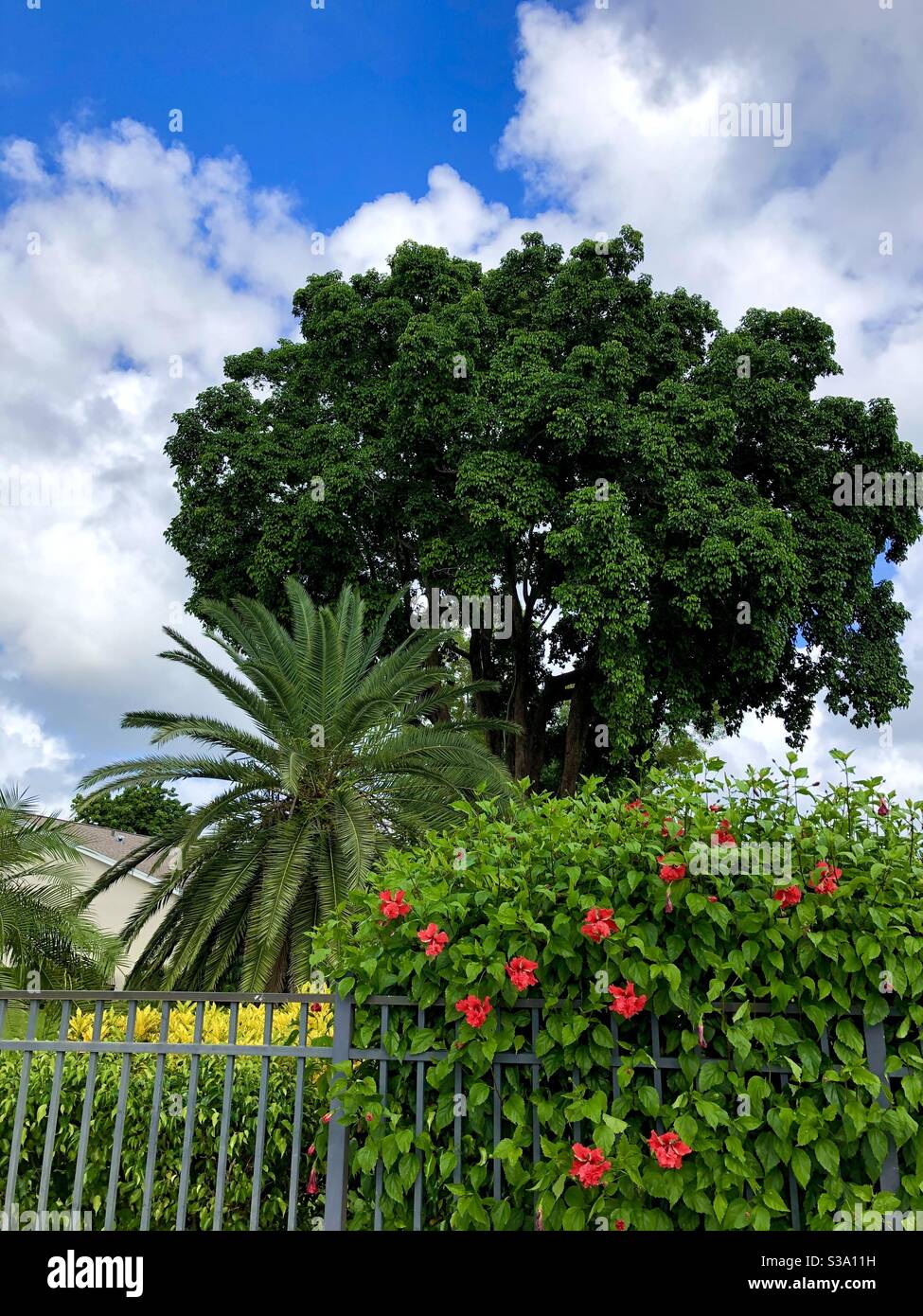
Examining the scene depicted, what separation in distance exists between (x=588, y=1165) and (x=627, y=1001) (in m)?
0.55

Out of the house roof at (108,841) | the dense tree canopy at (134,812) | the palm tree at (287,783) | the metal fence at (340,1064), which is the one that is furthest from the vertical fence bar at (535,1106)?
the dense tree canopy at (134,812)

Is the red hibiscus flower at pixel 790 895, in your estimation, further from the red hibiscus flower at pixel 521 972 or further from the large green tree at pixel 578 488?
the large green tree at pixel 578 488

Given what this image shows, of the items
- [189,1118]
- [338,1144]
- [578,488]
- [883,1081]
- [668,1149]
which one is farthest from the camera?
[578,488]

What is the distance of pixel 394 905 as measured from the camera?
362 centimetres

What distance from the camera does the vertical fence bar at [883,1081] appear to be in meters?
3.34

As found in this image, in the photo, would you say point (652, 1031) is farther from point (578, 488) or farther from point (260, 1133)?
point (578, 488)

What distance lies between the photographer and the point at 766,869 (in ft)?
11.4

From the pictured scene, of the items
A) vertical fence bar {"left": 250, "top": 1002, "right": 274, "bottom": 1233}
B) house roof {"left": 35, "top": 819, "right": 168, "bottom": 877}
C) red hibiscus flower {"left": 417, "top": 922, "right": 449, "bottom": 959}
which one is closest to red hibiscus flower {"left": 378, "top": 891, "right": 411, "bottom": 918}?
red hibiscus flower {"left": 417, "top": 922, "right": 449, "bottom": 959}

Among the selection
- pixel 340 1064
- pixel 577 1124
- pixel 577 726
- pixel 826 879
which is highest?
pixel 577 726

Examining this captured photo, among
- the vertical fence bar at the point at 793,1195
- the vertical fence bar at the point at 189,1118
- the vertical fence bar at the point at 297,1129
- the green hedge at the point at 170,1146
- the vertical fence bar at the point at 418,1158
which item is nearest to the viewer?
the vertical fence bar at the point at 793,1195

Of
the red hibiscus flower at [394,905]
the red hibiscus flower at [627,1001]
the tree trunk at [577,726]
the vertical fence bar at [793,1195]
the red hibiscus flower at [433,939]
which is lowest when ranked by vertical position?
the vertical fence bar at [793,1195]

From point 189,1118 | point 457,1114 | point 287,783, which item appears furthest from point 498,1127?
point 287,783

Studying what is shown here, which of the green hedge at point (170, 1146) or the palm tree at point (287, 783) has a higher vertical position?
the palm tree at point (287, 783)

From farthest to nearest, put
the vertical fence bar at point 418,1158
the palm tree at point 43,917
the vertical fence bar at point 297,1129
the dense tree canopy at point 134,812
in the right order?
the dense tree canopy at point 134,812
the palm tree at point 43,917
the vertical fence bar at point 297,1129
the vertical fence bar at point 418,1158
